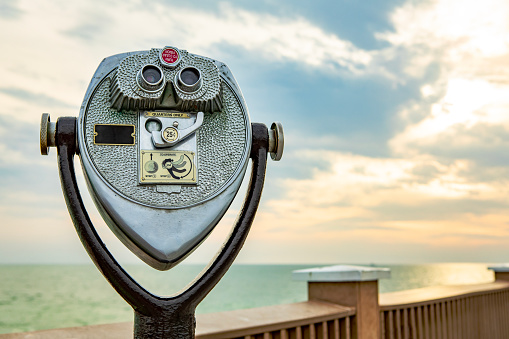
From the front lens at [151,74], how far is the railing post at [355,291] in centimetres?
116

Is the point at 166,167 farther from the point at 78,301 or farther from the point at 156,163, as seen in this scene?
the point at 78,301

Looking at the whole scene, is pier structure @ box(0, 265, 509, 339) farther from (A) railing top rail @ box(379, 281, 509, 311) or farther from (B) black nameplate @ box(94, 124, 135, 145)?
(B) black nameplate @ box(94, 124, 135, 145)

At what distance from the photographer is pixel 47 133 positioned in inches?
52.1

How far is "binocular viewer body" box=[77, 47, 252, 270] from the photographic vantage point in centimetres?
125

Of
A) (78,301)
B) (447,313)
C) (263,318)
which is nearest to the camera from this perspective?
(263,318)

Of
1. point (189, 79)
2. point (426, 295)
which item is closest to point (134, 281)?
point (189, 79)

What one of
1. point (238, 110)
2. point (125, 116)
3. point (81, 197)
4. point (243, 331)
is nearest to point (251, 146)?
point (238, 110)

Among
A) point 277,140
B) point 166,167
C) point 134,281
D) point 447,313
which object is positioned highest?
point 277,140

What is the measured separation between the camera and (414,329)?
2.50m

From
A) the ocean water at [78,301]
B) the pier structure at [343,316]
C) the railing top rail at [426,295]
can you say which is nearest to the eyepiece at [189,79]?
the pier structure at [343,316]

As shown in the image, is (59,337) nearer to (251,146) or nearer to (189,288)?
(189,288)

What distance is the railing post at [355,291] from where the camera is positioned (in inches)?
81.7

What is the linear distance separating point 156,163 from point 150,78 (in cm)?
24

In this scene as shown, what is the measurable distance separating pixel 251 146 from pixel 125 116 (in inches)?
14.6
